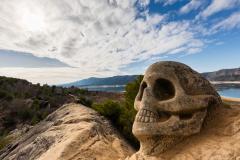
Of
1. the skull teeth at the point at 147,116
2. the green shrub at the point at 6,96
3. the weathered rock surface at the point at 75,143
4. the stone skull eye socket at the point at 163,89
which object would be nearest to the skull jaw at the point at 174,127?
the skull teeth at the point at 147,116

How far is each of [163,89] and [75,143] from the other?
3.67 metres

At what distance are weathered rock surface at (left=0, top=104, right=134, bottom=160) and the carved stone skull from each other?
9.47ft

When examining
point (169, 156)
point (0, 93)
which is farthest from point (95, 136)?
point (0, 93)

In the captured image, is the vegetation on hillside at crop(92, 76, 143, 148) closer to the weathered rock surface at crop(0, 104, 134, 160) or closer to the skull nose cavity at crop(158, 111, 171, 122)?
the weathered rock surface at crop(0, 104, 134, 160)

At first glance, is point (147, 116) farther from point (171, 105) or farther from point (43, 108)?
point (43, 108)

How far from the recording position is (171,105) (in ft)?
19.2

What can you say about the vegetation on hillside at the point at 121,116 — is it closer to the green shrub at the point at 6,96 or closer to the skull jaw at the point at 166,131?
the skull jaw at the point at 166,131

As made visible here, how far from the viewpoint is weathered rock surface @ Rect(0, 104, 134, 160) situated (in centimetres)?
858

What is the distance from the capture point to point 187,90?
240 inches

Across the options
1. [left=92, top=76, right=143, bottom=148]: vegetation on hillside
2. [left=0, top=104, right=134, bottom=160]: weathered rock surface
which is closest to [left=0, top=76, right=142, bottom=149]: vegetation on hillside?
[left=92, top=76, right=143, bottom=148]: vegetation on hillside

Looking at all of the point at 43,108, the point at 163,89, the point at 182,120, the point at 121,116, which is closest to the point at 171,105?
the point at 182,120

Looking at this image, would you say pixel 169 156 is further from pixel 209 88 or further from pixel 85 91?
pixel 85 91

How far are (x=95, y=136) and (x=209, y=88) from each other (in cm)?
445

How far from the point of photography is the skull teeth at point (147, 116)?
5.94 m
